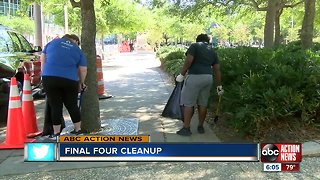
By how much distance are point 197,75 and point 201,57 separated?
0.92 ft

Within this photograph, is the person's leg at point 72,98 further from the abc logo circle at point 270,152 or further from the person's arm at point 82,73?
the abc logo circle at point 270,152

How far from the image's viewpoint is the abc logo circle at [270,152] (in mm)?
2707

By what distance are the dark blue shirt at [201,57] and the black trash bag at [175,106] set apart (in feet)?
2.06

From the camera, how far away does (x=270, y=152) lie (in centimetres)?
271

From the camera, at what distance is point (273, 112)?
17.9 ft

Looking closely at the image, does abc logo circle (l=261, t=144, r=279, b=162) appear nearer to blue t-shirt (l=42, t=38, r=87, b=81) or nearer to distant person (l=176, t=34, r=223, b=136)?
distant person (l=176, t=34, r=223, b=136)

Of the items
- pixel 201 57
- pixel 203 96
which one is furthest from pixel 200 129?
pixel 201 57

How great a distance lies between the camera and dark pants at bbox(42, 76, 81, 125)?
559 centimetres

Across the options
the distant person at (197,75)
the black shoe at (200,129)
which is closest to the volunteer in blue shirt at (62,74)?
the distant person at (197,75)

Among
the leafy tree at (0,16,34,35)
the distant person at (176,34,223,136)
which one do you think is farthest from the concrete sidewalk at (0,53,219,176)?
the leafy tree at (0,16,34,35)

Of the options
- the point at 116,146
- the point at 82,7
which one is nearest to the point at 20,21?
the point at 82,7

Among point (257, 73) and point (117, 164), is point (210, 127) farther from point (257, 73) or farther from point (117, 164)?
point (117, 164)

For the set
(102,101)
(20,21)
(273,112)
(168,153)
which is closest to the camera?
(168,153)

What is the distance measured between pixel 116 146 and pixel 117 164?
6.74ft
